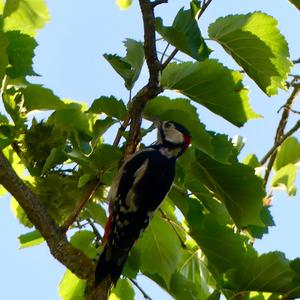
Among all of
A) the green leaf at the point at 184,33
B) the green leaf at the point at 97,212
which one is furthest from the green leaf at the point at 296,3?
the green leaf at the point at 97,212

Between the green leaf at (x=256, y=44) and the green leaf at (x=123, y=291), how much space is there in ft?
3.07

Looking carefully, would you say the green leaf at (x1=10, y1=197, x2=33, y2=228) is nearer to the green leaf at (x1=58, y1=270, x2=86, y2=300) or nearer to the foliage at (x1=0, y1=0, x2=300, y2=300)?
the foliage at (x1=0, y1=0, x2=300, y2=300)

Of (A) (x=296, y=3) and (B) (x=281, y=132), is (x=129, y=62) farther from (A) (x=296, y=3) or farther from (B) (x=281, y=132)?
(B) (x=281, y=132)

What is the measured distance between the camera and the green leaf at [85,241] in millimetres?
3133

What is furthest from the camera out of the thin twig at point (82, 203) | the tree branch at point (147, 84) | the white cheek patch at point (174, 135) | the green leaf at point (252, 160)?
the green leaf at point (252, 160)

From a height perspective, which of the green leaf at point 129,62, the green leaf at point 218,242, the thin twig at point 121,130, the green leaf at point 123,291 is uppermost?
the green leaf at point 129,62

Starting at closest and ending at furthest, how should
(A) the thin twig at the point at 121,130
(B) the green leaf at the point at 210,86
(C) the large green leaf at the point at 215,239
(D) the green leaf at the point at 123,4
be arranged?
(A) the thin twig at the point at 121,130 < (B) the green leaf at the point at 210,86 < (C) the large green leaf at the point at 215,239 < (D) the green leaf at the point at 123,4

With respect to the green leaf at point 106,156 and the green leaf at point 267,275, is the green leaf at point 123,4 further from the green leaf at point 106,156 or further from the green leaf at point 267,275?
the green leaf at point 267,275

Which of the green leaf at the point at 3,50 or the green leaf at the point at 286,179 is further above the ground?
the green leaf at the point at 3,50

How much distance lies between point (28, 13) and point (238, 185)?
116 cm

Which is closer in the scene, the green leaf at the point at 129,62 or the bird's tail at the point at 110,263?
the bird's tail at the point at 110,263

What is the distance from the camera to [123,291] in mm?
3225

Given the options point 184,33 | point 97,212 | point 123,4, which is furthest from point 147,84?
point 123,4

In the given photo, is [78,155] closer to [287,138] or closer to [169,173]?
[169,173]
